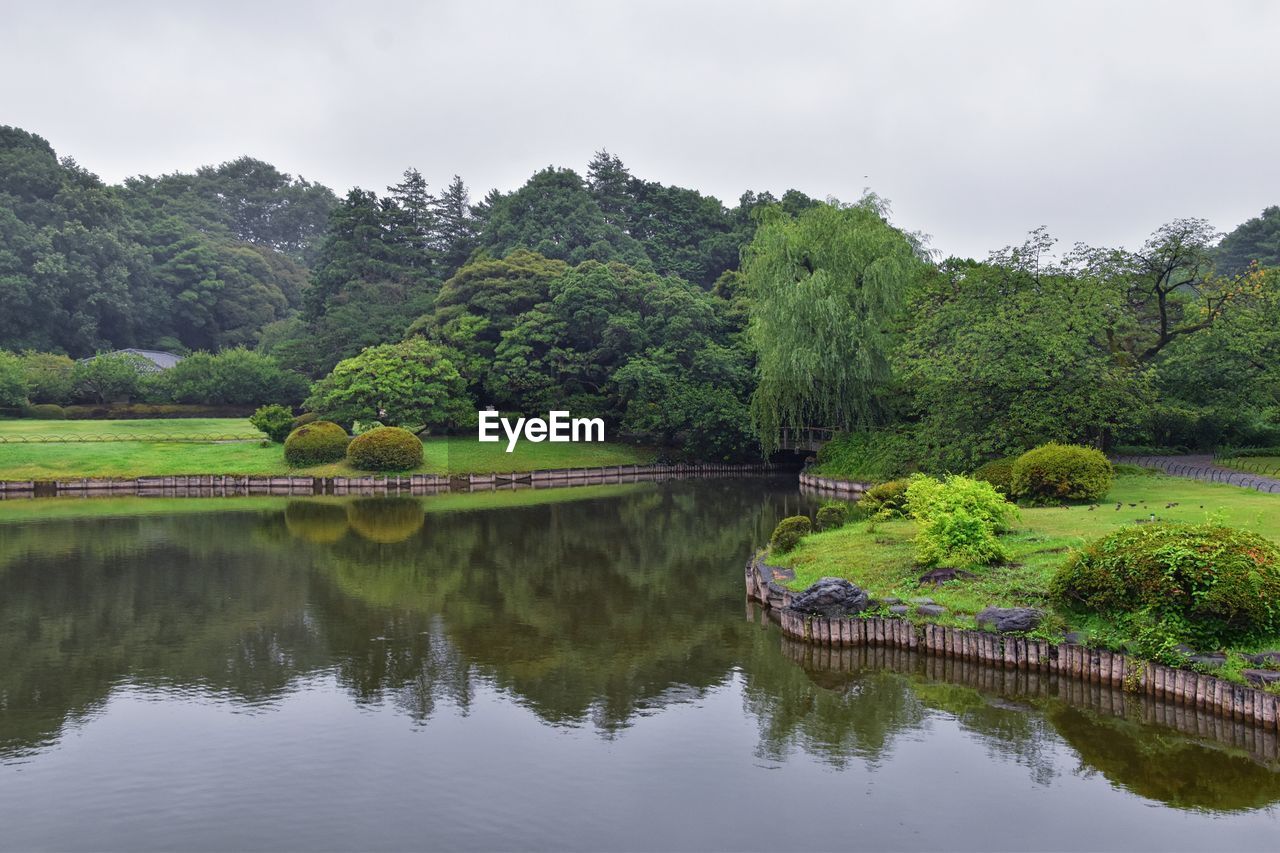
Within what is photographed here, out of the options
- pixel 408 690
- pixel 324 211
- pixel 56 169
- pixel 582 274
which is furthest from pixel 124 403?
pixel 324 211

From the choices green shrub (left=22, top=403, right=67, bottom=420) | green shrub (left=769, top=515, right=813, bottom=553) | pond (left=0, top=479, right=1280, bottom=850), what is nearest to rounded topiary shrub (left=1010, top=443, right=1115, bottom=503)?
green shrub (left=769, top=515, right=813, bottom=553)

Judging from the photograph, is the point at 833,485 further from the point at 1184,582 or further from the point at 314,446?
the point at 1184,582

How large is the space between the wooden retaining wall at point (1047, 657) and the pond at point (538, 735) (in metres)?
0.45

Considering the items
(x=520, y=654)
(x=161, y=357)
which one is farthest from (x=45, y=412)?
(x=520, y=654)

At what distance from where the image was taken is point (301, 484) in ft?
156

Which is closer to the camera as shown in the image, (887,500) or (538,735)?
(538,735)

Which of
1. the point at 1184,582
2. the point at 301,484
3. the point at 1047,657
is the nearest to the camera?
the point at 1184,582

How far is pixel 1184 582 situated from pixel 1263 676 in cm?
179

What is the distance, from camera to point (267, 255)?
10900cm

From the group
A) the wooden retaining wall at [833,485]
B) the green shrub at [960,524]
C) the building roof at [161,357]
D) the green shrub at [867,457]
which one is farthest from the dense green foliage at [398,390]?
the green shrub at [960,524]

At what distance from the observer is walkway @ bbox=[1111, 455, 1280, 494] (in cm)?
2823

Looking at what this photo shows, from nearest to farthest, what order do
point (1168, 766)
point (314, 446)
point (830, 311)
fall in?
point (1168, 766) < point (830, 311) < point (314, 446)

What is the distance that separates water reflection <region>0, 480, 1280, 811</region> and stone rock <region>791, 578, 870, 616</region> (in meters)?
0.79

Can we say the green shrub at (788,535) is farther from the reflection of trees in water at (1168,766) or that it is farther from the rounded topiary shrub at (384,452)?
the rounded topiary shrub at (384,452)
